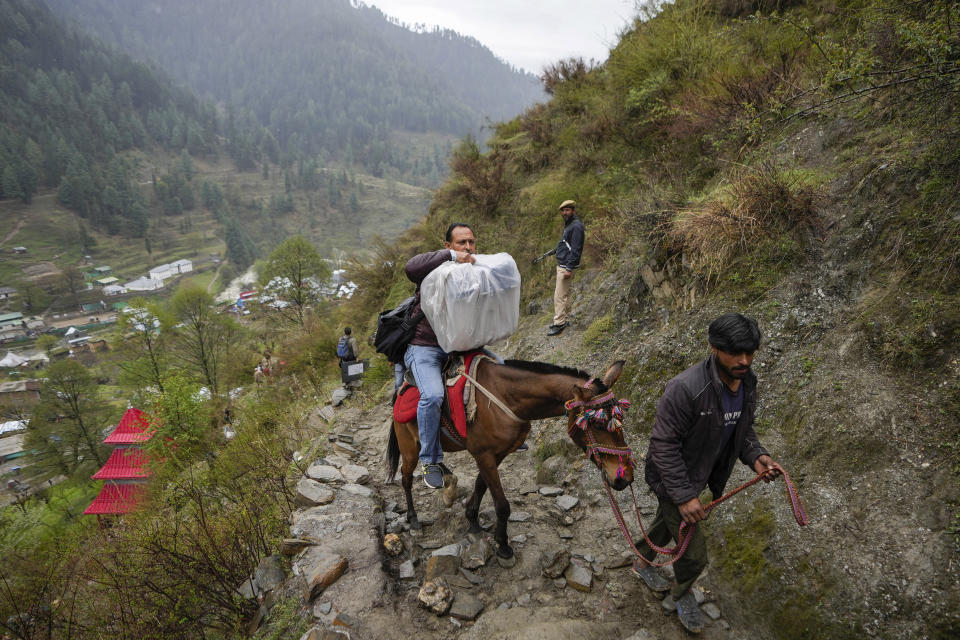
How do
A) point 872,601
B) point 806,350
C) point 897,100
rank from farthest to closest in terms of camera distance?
point 897,100 < point 806,350 < point 872,601

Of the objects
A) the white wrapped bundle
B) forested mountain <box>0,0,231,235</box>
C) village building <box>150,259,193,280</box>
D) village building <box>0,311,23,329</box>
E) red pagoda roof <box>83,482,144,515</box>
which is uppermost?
forested mountain <box>0,0,231,235</box>

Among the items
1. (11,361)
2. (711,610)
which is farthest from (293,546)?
(11,361)

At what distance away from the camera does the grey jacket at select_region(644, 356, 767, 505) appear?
2504mm

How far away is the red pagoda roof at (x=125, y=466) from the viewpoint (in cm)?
1564

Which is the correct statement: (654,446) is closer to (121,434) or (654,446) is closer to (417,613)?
(417,613)

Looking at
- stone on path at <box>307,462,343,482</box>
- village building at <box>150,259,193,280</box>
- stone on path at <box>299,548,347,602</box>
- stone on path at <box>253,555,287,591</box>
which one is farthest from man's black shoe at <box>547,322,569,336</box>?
village building at <box>150,259,193,280</box>

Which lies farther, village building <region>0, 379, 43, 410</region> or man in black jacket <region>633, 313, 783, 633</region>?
village building <region>0, 379, 43, 410</region>

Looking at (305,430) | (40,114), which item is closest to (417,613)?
(305,430)

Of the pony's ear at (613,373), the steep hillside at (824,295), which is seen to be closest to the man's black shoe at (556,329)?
the steep hillside at (824,295)

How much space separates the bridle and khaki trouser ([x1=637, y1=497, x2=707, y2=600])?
16.7 inches

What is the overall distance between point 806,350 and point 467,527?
3.60 m

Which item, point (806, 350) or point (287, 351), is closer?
point (806, 350)

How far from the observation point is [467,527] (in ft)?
13.6

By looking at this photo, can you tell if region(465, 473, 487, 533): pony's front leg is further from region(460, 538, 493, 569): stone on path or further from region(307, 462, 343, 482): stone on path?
region(307, 462, 343, 482): stone on path
